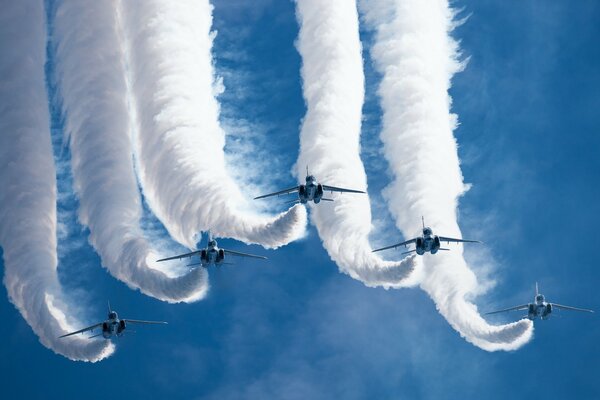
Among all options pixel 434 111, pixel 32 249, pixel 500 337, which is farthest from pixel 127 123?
pixel 500 337

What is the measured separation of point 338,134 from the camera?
8256cm

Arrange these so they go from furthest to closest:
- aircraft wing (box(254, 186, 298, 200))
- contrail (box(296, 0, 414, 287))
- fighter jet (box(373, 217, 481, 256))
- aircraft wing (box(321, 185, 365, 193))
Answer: fighter jet (box(373, 217, 481, 256)), contrail (box(296, 0, 414, 287)), aircraft wing (box(254, 186, 298, 200)), aircraft wing (box(321, 185, 365, 193))

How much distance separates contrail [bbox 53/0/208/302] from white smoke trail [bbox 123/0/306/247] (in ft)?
5.09

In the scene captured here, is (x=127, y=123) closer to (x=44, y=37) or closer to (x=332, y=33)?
(x=44, y=37)

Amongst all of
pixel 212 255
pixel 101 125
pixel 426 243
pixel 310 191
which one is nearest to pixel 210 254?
pixel 212 255

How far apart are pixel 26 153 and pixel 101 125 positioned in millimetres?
6432

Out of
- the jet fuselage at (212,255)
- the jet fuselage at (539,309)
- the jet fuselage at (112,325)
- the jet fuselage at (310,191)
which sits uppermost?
the jet fuselage at (310,191)

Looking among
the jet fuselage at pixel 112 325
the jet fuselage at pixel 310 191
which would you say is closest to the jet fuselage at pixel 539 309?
the jet fuselage at pixel 310 191

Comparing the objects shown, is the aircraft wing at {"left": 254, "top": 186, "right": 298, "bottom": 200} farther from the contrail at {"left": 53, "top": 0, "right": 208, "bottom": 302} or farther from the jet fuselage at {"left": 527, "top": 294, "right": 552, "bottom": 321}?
the jet fuselage at {"left": 527, "top": 294, "right": 552, "bottom": 321}

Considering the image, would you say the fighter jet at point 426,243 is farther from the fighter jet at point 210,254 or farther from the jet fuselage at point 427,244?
the fighter jet at point 210,254

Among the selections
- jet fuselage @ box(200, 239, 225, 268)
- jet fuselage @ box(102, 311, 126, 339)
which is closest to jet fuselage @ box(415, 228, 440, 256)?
jet fuselage @ box(200, 239, 225, 268)

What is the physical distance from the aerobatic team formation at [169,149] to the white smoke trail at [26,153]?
0.11 m

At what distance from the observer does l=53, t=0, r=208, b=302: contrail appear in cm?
7931

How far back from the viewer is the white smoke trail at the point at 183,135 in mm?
76375
